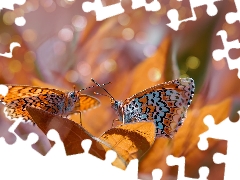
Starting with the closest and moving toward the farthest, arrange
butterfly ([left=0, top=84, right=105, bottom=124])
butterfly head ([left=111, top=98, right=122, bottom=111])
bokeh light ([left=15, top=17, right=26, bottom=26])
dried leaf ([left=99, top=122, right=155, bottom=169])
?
dried leaf ([left=99, top=122, right=155, bottom=169]), butterfly ([left=0, top=84, right=105, bottom=124]), butterfly head ([left=111, top=98, right=122, bottom=111]), bokeh light ([left=15, top=17, right=26, bottom=26])

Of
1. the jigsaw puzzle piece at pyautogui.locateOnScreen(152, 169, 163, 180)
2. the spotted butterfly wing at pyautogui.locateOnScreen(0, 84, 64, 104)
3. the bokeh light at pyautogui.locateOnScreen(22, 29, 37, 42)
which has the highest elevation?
the bokeh light at pyautogui.locateOnScreen(22, 29, 37, 42)

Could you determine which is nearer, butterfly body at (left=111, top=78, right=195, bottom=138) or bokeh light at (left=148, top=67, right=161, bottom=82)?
butterfly body at (left=111, top=78, right=195, bottom=138)

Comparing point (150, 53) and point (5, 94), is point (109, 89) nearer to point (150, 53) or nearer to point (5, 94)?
point (150, 53)

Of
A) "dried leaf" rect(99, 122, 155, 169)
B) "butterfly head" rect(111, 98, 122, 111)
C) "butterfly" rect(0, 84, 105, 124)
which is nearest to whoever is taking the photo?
"dried leaf" rect(99, 122, 155, 169)

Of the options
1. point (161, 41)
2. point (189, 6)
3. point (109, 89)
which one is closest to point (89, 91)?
point (109, 89)

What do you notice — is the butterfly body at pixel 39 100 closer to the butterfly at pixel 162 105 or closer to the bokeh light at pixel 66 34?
the butterfly at pixel 162 105

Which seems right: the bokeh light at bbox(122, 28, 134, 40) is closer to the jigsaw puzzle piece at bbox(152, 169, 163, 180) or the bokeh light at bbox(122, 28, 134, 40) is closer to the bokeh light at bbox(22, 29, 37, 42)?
the bokeh light at bbox(22, 29, 37, 42)

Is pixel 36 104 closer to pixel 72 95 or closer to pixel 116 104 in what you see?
pixel 72 95

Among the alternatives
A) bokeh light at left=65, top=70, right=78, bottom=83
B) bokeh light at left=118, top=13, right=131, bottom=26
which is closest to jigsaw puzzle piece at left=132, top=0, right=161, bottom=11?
bokeh light at left=118, top=13, right=131, bottom=26

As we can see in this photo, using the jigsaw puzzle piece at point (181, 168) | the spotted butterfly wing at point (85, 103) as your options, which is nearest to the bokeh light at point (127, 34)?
the spotted butterfly wing at point (85, 103)
